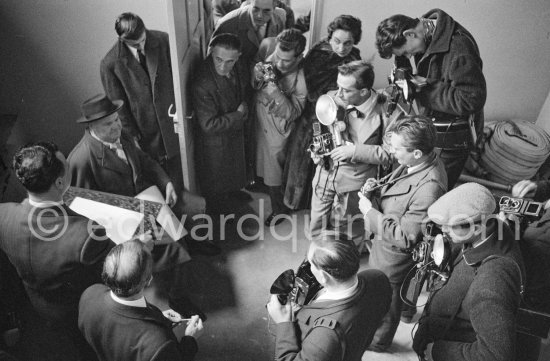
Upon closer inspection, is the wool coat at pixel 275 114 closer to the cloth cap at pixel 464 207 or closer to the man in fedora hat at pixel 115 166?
the man in fedora hat at pixel 115 166

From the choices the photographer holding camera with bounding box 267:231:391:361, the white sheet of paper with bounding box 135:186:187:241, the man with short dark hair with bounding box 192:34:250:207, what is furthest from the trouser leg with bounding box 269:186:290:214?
the photographer holding camera with bounding box 267:231:391:361

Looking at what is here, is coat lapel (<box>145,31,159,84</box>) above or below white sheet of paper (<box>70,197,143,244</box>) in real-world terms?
above

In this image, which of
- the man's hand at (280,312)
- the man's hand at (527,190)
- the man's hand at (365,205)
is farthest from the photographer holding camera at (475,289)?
the man's hand at (527,190)

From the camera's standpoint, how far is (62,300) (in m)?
2.19

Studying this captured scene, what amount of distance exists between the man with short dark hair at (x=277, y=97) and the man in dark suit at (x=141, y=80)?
70 cm

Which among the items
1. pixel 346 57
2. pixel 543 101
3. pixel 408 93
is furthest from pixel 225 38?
pixel 543 101

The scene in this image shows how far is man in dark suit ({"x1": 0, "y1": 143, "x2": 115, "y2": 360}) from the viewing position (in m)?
1.94

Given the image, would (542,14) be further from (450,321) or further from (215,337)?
(215,337)

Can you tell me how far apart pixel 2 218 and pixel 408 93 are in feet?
8.20

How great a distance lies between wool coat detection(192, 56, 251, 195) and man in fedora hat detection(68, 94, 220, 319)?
1.66 feet

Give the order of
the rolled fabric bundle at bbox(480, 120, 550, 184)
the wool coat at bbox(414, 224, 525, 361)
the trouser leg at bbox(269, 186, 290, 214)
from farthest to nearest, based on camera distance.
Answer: the rolled fabric bundle at bbox(480, 120, 550, 184), the trouser leg at bbox(269, 186, 290, 214), the wool coat at bbox(414, 224, 525, 361)

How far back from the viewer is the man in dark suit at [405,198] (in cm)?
225

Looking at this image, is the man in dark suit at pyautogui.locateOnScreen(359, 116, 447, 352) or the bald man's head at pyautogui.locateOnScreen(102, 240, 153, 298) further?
the man in dark suit at pyautogui.locateOnScreen(359, 116, 447, 352)

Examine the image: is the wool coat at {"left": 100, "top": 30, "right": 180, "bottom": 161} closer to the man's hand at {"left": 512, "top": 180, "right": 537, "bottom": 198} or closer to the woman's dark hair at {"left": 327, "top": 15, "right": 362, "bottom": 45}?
the woman's dark hair at {"left": 327, "top": 15, "right": 362, "bottom": 45}
